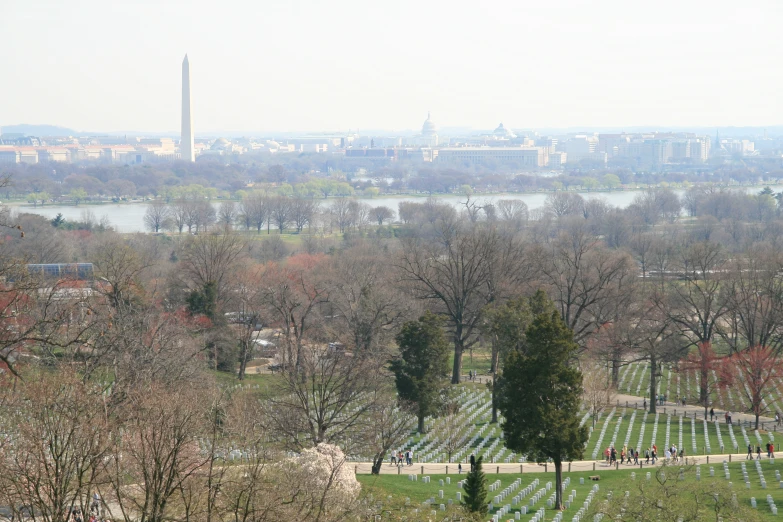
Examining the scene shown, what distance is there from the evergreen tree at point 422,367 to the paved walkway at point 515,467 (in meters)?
3.42

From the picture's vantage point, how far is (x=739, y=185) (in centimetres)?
13488

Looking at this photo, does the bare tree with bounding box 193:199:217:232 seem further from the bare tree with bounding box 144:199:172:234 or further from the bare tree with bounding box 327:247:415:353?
the bare tree with bounding box 327:247:415:353

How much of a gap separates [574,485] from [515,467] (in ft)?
6.78

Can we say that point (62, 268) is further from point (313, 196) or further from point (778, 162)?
point (778, 162)

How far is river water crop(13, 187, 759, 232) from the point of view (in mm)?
87219

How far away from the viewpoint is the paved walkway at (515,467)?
22.8 meters

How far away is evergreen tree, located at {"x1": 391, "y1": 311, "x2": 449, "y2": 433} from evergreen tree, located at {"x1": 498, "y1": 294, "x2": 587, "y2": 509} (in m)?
5.81

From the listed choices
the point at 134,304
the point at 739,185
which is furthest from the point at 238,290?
the point at 739,185

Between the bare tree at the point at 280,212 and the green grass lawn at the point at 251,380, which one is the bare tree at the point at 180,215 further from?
the green grass lawn at the point at 251,380

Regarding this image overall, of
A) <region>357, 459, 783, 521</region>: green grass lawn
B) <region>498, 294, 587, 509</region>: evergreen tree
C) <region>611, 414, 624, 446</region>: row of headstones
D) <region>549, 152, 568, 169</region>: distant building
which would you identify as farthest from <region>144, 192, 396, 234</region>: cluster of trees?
<region>549, 152, 568, 169</region>: distant building

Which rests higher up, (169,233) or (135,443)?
(135,443)

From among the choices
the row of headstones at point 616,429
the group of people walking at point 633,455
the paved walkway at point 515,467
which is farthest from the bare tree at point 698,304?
the paved walkway at point 515,467

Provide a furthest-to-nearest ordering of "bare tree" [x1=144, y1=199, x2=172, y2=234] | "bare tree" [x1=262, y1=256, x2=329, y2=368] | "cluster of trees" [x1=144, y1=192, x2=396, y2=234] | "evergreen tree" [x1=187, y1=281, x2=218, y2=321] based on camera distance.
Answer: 1. "cluster of trees" [x1=144, y1=192, x2=396, y2=234]
2. "bare tree" [x1=144, y1=199, x2=172, y2=234]
3. "evergreen tree" [x1=187, y1=281, x2=218, y2=321]
4. "bare tree" [x1=262, y1=256, x2=329, y2=368]

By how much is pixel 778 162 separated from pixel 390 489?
169m
